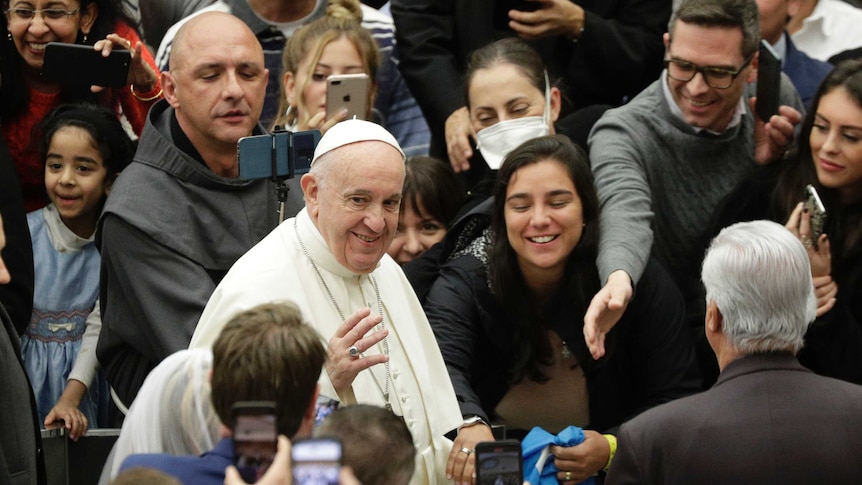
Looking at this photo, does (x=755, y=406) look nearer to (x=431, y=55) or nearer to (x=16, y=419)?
(x=16, y=419)

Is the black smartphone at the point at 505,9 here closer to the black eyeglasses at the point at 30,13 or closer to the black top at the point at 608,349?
the black top at the point at 608,349

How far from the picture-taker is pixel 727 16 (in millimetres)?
5699

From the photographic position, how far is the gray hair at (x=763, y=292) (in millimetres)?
3891

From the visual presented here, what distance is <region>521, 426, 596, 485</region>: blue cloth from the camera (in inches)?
190

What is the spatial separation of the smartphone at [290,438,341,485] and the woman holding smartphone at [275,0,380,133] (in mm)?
3096

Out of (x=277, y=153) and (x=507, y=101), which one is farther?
(x=507, y=101)

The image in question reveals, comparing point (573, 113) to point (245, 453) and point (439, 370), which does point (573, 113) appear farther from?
point (245, 453)

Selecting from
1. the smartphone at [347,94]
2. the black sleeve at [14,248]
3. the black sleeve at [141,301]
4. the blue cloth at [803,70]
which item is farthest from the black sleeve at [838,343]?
the black sleeve at [14,248]

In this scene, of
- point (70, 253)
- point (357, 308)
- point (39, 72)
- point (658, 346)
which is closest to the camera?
point (357, 308)

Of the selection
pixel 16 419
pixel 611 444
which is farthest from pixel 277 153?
pixel 611 444

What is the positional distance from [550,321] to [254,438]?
2529 mm

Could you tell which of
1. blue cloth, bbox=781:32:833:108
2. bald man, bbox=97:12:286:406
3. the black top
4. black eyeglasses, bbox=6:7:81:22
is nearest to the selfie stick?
bald man, bbox=97:12:286:406

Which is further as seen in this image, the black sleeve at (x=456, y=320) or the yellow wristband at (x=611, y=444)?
the black sleeve at (x=456, y=320)

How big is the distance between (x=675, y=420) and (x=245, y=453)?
4.38 ft
